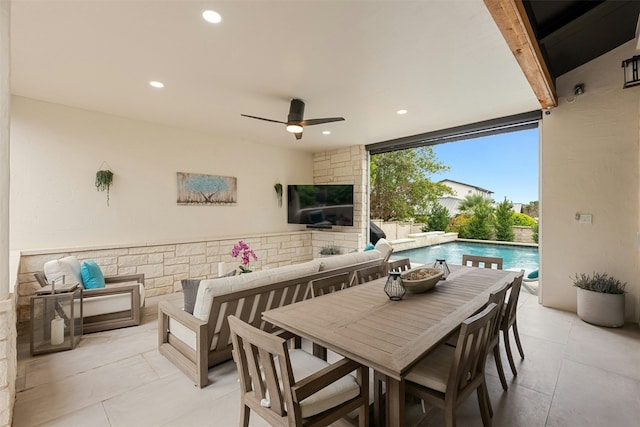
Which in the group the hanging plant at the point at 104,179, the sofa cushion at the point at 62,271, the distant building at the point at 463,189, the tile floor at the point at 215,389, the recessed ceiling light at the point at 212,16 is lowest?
the tile floor at the point at 215,389

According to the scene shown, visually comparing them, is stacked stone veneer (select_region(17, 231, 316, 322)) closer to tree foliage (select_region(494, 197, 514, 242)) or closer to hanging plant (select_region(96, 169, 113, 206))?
hanging plant (select_region(96, 169, 113, 206))

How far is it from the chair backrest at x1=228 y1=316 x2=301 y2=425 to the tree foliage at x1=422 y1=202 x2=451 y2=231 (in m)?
8.22

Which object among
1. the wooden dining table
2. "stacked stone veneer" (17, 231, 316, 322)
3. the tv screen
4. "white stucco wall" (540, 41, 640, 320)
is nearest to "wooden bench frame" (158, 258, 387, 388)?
the wooden dining table

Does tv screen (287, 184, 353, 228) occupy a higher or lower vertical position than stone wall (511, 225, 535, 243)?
higher

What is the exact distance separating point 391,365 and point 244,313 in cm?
149

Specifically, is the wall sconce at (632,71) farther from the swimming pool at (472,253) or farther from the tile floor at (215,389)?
the swimming pool at (472,253)

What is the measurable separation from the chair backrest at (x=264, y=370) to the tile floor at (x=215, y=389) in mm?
566

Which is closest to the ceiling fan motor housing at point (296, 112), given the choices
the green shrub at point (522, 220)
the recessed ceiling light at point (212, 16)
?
the recessed ceiling light at point (212, 16)

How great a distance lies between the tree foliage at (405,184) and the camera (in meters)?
8.91

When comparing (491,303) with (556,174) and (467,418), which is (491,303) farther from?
(556,174)

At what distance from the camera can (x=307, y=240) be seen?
678 cm

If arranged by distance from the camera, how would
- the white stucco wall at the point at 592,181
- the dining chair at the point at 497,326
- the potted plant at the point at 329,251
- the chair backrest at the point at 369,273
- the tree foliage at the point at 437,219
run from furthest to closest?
1. the tree foliage at the point at 437,219
2. the potted plant at the point at 329,251
3. the white stucco wall at the point at 592,181
4. the chair backrest at the point at 369,273
5. the dining chair at the point at 497,326

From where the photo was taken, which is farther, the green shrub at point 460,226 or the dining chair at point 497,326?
the green shrub at point 460,226

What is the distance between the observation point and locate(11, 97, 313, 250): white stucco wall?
3.73 m
